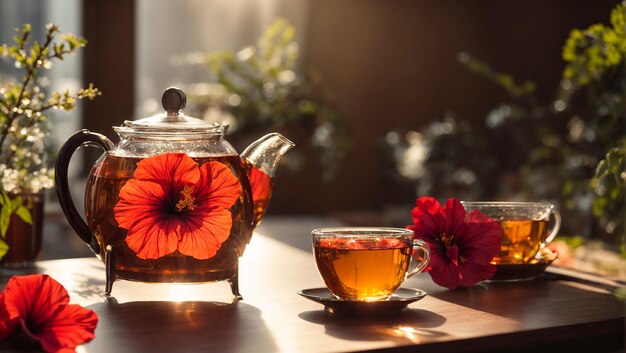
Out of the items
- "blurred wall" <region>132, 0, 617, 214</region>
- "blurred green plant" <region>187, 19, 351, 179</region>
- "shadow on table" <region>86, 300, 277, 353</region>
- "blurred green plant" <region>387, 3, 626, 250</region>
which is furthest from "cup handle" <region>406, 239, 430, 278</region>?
"blurred wall" <region>132, 0, 617, 214</region>

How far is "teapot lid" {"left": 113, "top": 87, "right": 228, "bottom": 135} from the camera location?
107cm

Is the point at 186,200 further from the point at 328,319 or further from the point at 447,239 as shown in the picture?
the point at 447,239

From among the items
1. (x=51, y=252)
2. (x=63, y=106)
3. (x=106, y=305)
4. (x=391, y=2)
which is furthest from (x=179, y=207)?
(x=391, y=2)

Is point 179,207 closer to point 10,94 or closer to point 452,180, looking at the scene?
point 10,94

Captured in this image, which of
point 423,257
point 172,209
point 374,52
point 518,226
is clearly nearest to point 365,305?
point 423,257

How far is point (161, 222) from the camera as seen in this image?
101cm

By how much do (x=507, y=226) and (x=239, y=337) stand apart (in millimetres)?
482

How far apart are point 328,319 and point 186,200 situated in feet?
0.67

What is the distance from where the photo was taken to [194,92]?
4.17m

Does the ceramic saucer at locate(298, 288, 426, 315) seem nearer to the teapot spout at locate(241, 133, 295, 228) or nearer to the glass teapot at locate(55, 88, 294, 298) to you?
the glass teapot at locate(55, 88, 294, 298)

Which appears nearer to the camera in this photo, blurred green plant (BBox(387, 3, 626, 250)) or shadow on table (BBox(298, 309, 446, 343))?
shadow on table (BBox(298, 309, 446, 343))

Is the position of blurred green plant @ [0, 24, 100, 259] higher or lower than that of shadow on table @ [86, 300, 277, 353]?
higher

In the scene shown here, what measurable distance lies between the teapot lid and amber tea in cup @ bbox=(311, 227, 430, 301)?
0.61ft

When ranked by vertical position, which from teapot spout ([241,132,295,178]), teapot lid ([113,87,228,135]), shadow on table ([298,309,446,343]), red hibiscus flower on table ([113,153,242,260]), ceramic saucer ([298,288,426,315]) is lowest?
shadow on table ([298,309,446,343])
